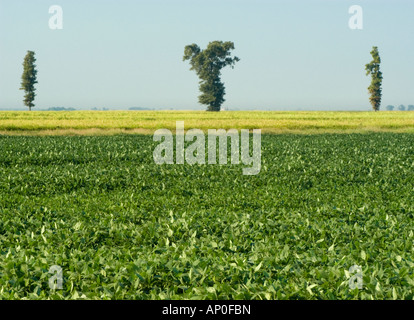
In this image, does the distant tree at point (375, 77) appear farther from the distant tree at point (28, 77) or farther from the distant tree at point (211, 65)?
the distant tree at point (28, 77)

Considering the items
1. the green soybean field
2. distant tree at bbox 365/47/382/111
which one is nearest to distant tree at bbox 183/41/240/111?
distant tree at bbox 365/47/382/111

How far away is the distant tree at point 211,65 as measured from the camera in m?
87.8

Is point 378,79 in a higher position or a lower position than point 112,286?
higher

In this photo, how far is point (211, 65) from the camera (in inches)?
3521

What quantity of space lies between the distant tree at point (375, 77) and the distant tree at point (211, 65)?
91.3 feet

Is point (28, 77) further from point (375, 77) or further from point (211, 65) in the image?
point (375, 77)

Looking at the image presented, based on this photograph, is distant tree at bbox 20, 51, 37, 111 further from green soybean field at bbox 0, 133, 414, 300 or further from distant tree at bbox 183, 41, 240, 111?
green soybean field at bbox 0, 133, 414, 300

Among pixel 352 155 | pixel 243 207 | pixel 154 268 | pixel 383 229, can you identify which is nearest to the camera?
pixel 154 268

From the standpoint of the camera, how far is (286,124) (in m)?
44.5

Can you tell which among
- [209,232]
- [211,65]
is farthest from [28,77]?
[209,232]

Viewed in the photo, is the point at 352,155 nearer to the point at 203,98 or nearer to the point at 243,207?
the point at 243,207

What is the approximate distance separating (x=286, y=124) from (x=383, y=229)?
36.9 metres

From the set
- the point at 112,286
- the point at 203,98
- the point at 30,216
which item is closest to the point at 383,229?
the point at 112,286

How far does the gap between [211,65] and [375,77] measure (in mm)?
34462
